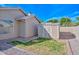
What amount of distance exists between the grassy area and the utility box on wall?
0.31 ft

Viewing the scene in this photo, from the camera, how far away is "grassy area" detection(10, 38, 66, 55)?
7945mm

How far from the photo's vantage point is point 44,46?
7.98 metres

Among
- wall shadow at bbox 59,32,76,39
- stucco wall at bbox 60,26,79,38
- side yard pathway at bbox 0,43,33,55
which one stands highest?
stucco wall at bbox 60,26,79,38

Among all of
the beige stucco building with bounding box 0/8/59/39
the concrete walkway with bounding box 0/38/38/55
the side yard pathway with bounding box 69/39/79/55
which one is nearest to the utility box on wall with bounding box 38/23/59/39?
the beige stucco building with bounding box 0/8/59/39

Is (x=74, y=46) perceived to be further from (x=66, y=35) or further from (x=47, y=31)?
(x=47, y=31)

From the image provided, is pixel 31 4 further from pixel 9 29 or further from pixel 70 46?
pixel 70 46

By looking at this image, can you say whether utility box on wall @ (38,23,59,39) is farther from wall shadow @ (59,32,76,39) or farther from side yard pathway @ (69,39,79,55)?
side yard pathway @ (69,39,79,55)

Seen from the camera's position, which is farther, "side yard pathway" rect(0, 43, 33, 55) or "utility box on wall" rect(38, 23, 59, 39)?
"utility box on wall" rect(38, 23, 59, 39)

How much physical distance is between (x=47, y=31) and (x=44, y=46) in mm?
344

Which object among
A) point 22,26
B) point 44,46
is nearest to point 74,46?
point 44,46

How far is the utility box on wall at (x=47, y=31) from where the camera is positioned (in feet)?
26.3
